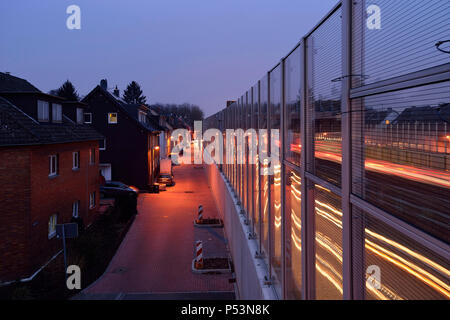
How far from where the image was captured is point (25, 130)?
14.3m

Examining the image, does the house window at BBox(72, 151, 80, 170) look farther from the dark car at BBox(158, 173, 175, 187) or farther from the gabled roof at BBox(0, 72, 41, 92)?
the dark car at BBox(158, 173, 175, 187)

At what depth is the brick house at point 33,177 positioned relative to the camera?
13.6 metres

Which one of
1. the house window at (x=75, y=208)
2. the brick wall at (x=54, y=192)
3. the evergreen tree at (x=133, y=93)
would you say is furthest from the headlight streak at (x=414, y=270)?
the evergreen tree at (x=133, y=93)

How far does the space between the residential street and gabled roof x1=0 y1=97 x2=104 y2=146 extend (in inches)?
211

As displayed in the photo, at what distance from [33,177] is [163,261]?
18.5ft

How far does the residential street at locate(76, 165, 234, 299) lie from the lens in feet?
40.2

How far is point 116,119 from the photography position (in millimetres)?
33000

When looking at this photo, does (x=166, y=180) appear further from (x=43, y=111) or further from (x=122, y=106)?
(x=43, y=111)

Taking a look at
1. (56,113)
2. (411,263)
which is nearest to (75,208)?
(56,113)

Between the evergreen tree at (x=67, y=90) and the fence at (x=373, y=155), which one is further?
the evergreen tree at (x=67, y=90)

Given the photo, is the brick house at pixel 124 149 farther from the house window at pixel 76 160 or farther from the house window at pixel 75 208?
the house window at pixel 75 208
